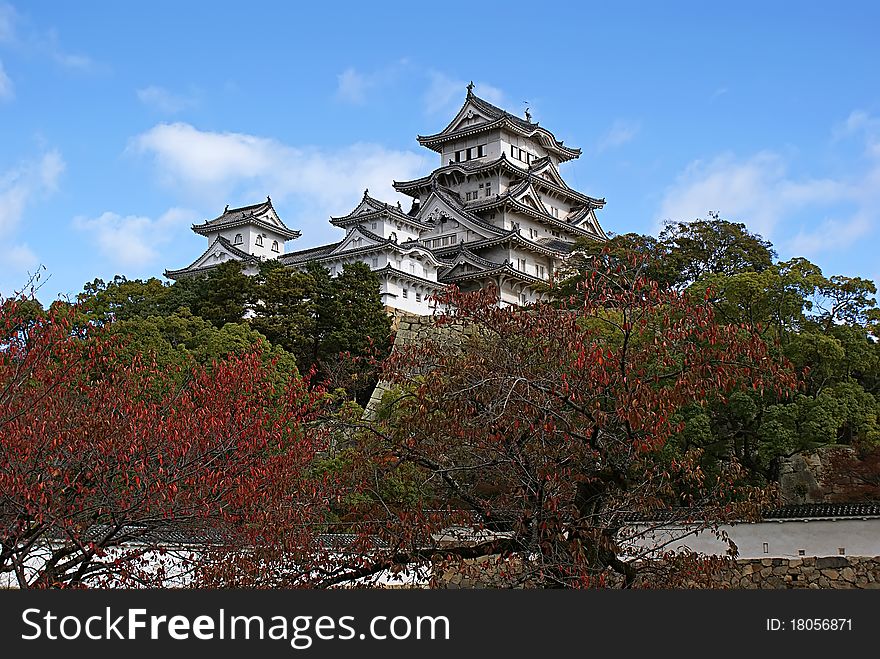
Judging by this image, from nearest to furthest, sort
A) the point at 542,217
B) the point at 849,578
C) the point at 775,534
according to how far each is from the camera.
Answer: the point at 849,578 < the point at 775,534 < the point at 542,217

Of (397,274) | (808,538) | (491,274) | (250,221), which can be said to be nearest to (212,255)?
(250,221)

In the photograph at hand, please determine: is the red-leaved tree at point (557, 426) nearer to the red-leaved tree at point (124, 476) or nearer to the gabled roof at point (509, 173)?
the red-leaved tree at point (124, 476)

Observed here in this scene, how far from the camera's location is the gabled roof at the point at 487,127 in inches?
1850

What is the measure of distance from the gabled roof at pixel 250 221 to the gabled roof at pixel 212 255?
4.41 feet

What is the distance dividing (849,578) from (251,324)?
20.5m

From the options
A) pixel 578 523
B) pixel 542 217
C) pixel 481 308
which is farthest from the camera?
pixel 542 217

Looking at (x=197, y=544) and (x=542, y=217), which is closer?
(x=197, y=544)

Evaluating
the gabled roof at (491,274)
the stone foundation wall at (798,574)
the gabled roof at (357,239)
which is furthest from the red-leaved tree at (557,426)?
the gabled roof at (357,239)

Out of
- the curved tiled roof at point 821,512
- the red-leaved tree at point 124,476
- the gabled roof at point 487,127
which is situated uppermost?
the gabled roof at point 487,127

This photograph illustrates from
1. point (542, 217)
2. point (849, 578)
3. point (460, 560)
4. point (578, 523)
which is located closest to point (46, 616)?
point (460, 560)

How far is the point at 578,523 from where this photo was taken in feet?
27.9

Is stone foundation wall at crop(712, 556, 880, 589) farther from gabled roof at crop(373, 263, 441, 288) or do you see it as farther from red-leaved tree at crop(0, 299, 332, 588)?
gabled roof at crop(373, 263, 441, 288)

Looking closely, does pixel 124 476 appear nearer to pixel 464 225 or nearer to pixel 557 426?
pixel 557 426

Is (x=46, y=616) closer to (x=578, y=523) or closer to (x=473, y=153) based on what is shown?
(x=578, y=523)
